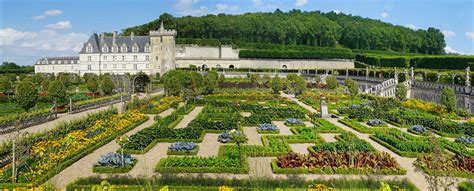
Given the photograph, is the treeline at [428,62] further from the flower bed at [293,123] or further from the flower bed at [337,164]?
the flower bed at [337,164]

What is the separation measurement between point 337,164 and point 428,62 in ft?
172

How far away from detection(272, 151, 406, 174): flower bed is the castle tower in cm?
5937

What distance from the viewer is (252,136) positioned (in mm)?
17594

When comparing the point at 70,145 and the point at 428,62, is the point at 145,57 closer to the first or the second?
the point at 428,62

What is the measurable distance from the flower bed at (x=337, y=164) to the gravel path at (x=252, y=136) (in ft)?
11.1

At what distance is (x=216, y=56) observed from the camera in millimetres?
80250

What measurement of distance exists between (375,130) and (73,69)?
73665 millimetres

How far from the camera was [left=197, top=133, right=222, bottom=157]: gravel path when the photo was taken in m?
14.2

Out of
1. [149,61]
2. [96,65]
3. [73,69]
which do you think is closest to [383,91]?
[149,61]

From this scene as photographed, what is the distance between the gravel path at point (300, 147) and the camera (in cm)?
1472

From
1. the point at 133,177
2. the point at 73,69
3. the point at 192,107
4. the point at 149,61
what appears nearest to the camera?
the point at 133,177

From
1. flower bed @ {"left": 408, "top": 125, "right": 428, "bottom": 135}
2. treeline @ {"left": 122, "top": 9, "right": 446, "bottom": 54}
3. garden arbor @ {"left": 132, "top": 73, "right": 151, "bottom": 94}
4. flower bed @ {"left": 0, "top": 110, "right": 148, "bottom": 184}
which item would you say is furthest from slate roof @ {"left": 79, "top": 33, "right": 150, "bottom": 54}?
flower bed @ {"left": 408, "top": 125, "right": 428, "bottom": 135}

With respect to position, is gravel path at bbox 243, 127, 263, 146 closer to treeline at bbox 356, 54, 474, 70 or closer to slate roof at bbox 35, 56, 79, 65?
treeline at bbox 356, 54, 474, 70

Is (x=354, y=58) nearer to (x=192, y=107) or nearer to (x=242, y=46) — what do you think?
(x=242, y=46)
